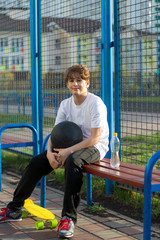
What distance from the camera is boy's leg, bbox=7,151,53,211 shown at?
156 inches

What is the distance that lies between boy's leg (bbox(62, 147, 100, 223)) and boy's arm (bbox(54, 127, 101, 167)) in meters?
0.07

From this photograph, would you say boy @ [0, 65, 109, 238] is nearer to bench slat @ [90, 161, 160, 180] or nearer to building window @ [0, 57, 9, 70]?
bench slat @ [90, 161, 160, 180]

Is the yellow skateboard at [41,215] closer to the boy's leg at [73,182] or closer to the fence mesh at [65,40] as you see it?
the boy's leg at [73,182]

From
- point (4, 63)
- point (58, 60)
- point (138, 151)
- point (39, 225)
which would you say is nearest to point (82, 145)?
point (39, 225)

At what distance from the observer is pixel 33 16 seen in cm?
591

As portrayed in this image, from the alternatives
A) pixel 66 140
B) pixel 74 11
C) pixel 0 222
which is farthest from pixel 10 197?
pixel 74 11

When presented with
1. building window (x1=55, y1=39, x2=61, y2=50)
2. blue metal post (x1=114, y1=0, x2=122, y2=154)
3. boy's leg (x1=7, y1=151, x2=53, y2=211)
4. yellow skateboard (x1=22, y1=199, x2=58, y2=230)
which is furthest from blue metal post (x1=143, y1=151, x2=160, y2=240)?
building window (x1=55, y1=39, x2=61, y2=50)

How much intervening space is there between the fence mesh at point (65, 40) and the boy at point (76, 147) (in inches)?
41.2

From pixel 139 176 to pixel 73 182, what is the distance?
0.63 meters

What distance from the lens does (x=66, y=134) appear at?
3859 mm

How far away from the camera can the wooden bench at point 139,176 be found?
2.86 meters

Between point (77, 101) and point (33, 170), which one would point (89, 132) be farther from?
point (33, 170)

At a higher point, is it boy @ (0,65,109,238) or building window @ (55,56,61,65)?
building window @ (55,56,61,65)

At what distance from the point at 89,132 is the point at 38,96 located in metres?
2.15
